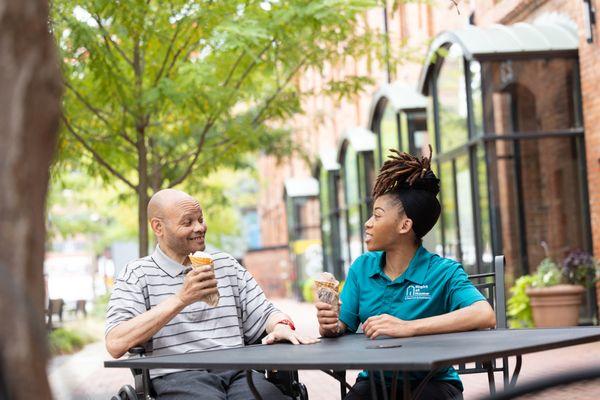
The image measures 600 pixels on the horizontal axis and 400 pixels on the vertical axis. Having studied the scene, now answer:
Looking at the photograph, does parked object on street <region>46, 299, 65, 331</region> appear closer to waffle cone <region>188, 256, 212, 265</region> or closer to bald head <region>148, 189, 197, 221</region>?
waffle cone <region>188, 256, 212, 265</region>

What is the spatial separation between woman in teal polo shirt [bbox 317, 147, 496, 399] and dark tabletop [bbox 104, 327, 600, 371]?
0.17 meters

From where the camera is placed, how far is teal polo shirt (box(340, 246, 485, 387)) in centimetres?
399

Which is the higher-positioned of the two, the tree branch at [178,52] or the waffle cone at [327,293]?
the tree branch at [178,52]

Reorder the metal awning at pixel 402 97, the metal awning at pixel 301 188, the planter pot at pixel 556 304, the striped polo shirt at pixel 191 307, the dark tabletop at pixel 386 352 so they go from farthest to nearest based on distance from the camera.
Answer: the metal awning at pixel 301 188 → the metal awning at pixel 402 97 → the planter pot at pixel 556 304 → the striped polo shirt at pixel 191 307 → the dark tabletop at pixel 386 352

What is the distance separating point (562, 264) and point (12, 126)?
45.0ft

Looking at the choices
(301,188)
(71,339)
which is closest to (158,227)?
(71,339)

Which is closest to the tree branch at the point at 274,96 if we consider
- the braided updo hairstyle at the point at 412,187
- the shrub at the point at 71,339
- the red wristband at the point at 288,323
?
the shrub at the point at 71,339

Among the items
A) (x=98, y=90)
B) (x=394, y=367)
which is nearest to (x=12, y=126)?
(x=394, y=367)

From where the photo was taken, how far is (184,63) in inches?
424

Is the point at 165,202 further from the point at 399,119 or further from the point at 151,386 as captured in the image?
the point at 399,119

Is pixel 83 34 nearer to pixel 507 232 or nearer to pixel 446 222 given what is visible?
pixel 507 232

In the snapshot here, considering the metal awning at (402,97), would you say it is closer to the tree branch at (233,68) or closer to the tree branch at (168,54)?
the tree branch at (233,68)

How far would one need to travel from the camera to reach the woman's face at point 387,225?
13.4 feet

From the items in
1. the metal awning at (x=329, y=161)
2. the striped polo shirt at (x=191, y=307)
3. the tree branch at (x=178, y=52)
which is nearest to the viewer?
the striped polo shirt at (x=191, y=307)
